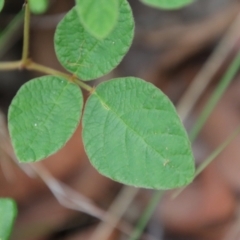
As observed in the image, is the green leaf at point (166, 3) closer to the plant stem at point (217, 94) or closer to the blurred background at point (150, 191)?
the plant stem at point (217, 94)

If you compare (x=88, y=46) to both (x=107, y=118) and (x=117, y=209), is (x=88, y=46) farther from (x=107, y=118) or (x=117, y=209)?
(x=117, y=209)

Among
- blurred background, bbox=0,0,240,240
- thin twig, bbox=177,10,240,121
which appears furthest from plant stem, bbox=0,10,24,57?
thin twig, bbox=177,10,240,121

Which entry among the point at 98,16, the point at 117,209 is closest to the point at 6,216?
the point at 98,16

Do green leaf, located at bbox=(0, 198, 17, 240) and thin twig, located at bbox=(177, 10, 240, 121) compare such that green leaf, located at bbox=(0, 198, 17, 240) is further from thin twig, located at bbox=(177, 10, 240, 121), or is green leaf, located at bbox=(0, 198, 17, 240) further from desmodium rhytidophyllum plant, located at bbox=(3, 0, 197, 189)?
thin twig, located at bbox=(177, 10, 240, 121)

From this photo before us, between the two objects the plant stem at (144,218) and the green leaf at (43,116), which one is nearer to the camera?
the green leaf at (43,116)

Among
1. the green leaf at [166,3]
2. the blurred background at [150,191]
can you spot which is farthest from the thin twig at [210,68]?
the green leaf at [166,3]

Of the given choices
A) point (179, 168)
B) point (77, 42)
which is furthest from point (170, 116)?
point (77, 42)
